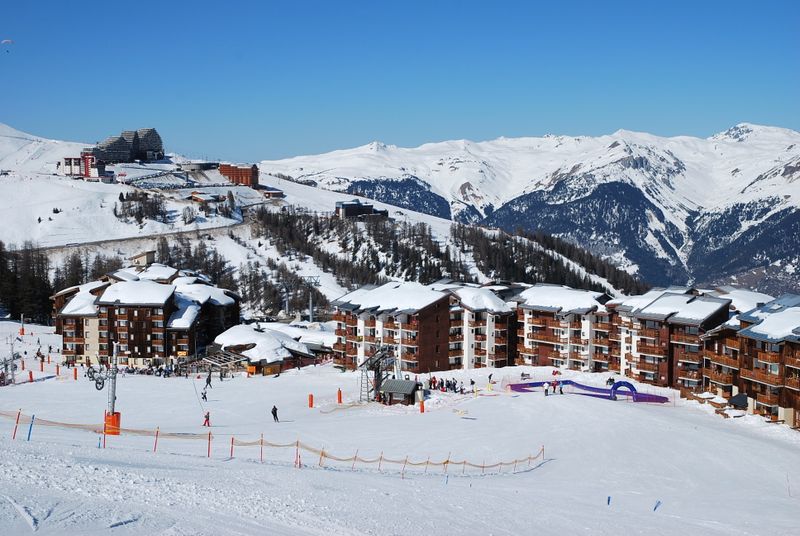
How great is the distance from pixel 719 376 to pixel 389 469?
3769 cm

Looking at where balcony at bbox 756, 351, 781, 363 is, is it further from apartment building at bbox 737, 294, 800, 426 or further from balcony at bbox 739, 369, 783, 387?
balcony at bbox 739, 369, 783, 387

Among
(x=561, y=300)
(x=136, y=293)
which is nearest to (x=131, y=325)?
(x=136, y=293)

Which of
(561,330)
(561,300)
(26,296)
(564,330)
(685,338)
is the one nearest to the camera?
(685,338)

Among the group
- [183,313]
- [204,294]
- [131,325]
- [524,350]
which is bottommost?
[524,350]

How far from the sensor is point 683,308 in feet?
235

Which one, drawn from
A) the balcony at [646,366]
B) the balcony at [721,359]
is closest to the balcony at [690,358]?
the balcony at [721,359]

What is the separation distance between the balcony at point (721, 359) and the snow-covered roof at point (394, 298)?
2571 centimetres

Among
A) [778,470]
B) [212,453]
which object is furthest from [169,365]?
[778,470]

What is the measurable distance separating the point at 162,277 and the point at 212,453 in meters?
71.6

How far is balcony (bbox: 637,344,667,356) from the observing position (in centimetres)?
7050

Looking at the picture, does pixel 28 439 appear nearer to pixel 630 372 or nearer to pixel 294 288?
pixel 630 372

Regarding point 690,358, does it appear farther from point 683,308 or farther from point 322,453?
point 322,453

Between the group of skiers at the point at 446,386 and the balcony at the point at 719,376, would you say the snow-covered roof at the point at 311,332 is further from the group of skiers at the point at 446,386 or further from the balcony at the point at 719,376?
the balcony at the point at 719,376

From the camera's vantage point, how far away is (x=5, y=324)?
98.1 metres
